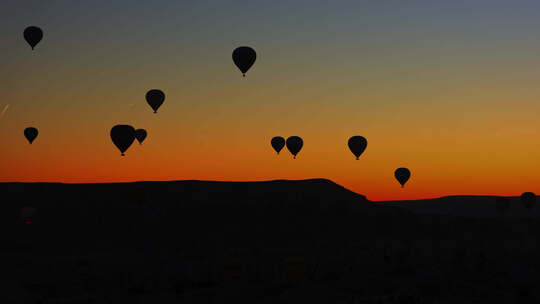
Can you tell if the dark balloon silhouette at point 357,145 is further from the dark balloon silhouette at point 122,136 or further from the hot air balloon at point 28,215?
the hot air balloon at point 28,215

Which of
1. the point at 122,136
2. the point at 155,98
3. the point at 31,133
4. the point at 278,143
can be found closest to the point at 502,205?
the point at 278,143

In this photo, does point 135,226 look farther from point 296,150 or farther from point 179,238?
point 296,150

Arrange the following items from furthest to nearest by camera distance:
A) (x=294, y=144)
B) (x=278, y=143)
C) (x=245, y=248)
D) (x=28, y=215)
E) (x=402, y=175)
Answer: (x=28, y=215), (x=402, y=175), (x=245, y=248), (x=278, y=143), (x=294, y=144)

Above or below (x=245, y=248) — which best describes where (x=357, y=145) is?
above

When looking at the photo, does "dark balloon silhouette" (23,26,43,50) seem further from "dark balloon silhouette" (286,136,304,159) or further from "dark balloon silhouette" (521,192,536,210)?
"dark balloon silhouette" (521,192,536,210)

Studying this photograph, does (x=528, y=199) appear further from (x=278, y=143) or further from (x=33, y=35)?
(x=33, y=35)

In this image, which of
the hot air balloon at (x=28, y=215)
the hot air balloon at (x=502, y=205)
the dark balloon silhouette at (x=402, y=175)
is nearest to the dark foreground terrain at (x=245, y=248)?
the hot air balloon at (x=28, y=215)
